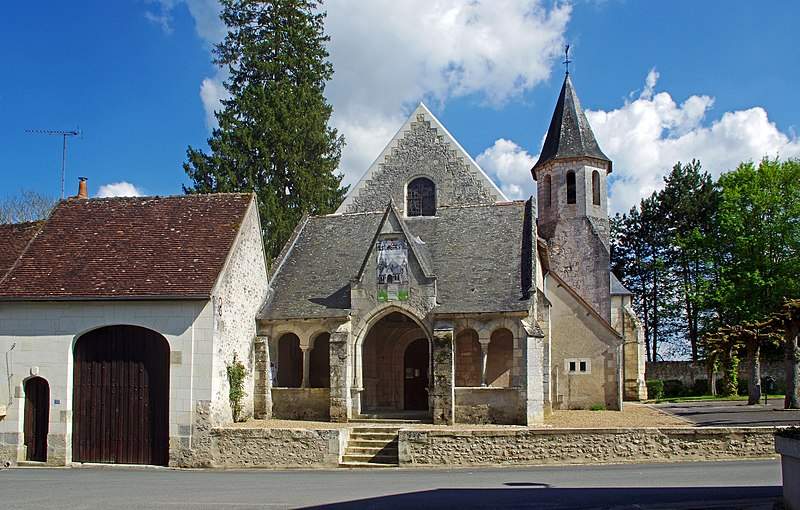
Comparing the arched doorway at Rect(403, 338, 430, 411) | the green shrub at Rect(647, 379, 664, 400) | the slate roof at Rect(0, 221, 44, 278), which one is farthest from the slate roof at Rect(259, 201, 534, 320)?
the green shrub at Rect(647, 379, 664, 400)

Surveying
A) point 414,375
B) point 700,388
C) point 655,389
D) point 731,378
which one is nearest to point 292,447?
point 414,375

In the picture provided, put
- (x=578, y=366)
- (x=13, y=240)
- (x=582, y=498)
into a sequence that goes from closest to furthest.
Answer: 1. (x=582, y=498)
2. (x=13, y=240)
3. (x=578, y=366)

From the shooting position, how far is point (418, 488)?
13219 millimetres

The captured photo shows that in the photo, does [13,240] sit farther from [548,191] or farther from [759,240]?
[759,240]

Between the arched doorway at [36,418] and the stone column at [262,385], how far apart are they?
5.49 meters

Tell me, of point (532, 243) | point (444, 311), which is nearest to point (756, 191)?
point (532, 243)

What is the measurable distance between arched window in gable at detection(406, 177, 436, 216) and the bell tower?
7981mm

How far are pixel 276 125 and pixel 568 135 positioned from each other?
13.1 m

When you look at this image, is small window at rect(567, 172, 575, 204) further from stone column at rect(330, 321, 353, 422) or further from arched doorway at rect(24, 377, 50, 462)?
arched doorway at rect(24, 377, 50, 462)

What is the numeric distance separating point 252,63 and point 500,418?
76.4ft

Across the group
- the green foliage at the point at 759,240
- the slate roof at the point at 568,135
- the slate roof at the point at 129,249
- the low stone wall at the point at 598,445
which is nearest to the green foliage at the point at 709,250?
the green foliage at the point at 759,240

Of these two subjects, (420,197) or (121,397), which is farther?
(420,197)

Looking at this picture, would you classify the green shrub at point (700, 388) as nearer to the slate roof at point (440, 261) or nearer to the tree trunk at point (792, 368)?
the tree trunk at point (792, 368)

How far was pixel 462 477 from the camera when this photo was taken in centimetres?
1488
